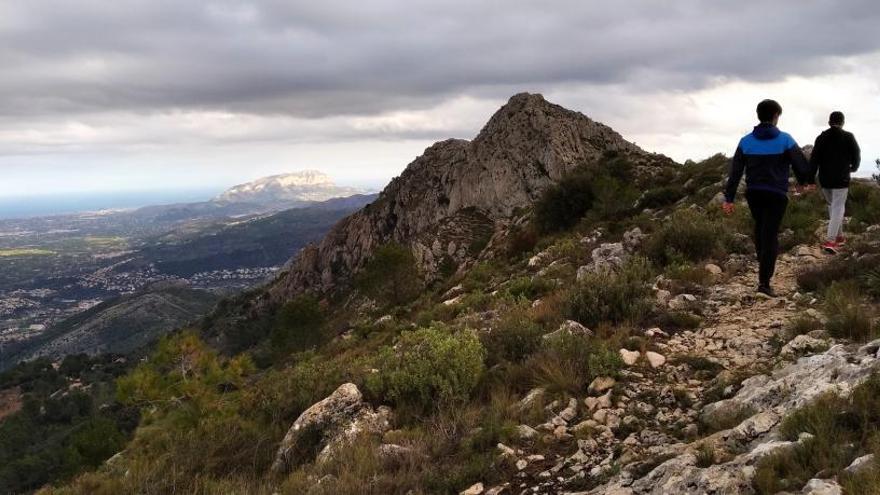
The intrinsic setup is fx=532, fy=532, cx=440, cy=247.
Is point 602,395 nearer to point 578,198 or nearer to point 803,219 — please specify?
point 803,219

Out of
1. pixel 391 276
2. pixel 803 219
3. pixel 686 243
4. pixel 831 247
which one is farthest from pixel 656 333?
pixel 391 276

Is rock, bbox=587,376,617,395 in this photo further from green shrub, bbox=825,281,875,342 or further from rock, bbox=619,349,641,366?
green shrub, bbox=825,281,875,342

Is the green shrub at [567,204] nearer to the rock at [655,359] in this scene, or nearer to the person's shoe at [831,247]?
the person's shoe at [831,247]


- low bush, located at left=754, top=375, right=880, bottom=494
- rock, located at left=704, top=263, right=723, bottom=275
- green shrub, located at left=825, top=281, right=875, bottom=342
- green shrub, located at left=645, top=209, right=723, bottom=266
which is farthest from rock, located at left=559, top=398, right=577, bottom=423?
green shrub, located at left=645, top=209, right=723, bottom=266

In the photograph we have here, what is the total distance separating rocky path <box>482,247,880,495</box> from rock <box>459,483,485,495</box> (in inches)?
1.3

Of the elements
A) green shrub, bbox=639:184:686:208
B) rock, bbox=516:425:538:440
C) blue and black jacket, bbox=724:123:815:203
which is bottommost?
rock, bbox=516:425:538:440

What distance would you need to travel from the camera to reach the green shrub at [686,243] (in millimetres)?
12078

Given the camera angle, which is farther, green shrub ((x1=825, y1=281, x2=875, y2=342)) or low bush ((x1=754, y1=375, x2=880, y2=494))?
green shrub ((x1=825, y1=281, x2=875, y2=342))

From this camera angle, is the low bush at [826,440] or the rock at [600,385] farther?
the rock at [600,385]

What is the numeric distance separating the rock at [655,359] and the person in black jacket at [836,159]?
5500mm

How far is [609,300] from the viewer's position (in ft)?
31.2

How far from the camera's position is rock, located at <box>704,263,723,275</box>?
10.8 meters

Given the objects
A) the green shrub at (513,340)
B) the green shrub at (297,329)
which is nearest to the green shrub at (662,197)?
the green shrub at (513,340)

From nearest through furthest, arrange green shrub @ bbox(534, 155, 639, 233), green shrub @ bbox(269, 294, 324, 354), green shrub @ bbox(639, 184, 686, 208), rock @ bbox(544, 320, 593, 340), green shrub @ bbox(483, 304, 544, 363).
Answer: rock @ bbox(544, 320, 593, 340)
green shrub @ bbox(483, 304, 544, 363)
green shrub @ bbox(639, 184, 686, 208)
green shrub @ bbox(534, 155, 639, 233)
green shrub @ bbox(269, 294, 324, 354)
